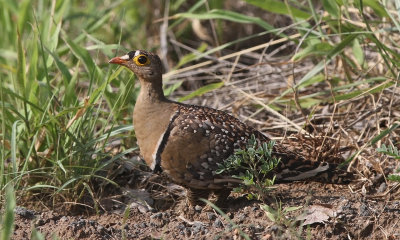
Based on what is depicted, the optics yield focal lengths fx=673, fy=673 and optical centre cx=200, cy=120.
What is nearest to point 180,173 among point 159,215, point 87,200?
point 159,215

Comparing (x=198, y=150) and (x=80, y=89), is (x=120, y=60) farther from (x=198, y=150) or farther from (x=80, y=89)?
(x=198, y=150)

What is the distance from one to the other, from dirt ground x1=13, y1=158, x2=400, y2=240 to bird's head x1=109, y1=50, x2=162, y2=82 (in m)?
0.84

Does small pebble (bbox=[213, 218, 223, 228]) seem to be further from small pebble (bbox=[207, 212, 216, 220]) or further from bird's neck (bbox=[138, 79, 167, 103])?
bird's neck (bbox=[138, 79, 167, 103])

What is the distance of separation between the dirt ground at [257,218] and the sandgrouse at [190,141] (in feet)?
0.55

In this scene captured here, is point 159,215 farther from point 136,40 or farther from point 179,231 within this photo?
point 136,40

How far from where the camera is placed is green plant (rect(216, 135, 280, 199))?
3821mm

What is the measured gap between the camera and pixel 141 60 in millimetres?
4543

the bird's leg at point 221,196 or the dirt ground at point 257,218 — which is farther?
the bird's leg at point 221,196

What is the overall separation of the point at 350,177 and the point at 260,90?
1.79 m

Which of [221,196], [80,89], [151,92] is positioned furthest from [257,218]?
[80,89]

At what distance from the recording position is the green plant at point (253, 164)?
3821 millimetres

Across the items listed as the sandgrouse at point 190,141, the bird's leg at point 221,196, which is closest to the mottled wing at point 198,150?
the sandgrouse at point 190,141

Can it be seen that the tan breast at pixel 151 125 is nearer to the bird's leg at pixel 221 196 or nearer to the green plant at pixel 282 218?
the bird's leg at pixel 221 196

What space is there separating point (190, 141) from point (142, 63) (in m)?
0.68
